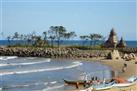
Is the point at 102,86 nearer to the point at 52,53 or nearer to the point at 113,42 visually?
the point at 52,53

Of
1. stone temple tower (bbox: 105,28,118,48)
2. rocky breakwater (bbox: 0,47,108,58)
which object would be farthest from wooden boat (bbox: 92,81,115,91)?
stone temple tower (bbox: 105,28,118,48)

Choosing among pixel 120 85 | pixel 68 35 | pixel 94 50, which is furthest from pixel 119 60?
pixel 68 35

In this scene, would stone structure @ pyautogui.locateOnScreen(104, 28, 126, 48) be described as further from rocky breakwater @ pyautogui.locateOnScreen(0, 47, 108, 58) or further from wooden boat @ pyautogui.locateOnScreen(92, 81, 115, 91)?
wooden boat @ pyautogui.locateOnScreen(92, 81, 115, 91)

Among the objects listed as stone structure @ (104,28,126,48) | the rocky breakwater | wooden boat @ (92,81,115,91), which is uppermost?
stone structure @ (104,28,126,48)

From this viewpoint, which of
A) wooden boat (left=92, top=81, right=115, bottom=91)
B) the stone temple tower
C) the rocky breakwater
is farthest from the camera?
the stone temple tower

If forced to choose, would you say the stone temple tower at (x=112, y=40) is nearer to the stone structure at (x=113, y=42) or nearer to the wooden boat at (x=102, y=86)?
the stone structure at (x=113, y=42)

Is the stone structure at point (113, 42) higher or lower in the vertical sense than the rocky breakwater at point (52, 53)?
higher

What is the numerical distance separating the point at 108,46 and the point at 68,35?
24762 millimetres

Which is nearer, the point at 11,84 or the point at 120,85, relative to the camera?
the point at 120,85

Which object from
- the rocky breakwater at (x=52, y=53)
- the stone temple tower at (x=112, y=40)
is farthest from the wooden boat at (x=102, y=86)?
the stone temple tower at (x=112, y=40)

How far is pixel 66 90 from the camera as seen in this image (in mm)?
27312

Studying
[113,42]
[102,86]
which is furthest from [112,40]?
[102,86]

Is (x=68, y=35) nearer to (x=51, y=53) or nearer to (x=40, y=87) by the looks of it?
(x=51, y=53)

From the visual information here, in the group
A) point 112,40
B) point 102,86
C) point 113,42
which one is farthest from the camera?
point 113,42
